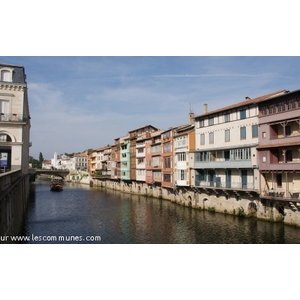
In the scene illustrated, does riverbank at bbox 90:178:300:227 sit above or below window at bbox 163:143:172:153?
below

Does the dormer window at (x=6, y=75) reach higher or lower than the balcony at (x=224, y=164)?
higher

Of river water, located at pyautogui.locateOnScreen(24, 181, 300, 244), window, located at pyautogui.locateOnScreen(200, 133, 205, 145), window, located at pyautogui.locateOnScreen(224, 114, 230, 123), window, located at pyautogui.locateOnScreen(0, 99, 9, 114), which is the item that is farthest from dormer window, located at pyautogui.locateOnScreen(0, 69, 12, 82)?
window, located at pyautogui.locateOnScreen(200, 133, 205, 145)

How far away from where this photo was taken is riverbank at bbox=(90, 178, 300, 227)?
927 inches

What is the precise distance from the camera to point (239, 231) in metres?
22.4

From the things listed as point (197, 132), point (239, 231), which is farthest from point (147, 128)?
point (239, 231)

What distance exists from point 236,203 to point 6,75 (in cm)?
1917

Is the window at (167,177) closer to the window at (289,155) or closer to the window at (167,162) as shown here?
the window at (167,162)

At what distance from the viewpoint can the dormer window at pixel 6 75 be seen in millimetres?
20422

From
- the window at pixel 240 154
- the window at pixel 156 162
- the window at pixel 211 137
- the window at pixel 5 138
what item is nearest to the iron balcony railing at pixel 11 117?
the window at pixel 5 138

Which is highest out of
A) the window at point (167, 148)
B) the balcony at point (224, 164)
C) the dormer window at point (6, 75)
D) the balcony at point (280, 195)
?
the dormer window at point (6, 75)

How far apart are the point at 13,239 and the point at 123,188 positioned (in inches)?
1763

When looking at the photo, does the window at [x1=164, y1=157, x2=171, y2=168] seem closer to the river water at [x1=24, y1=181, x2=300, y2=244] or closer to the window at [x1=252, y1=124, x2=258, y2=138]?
the river water at [x1=24, y1=181, x2=300, y2=244]

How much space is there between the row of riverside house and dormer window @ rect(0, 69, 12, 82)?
16339 millimetres

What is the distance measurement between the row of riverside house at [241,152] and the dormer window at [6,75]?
1634 centimetres
